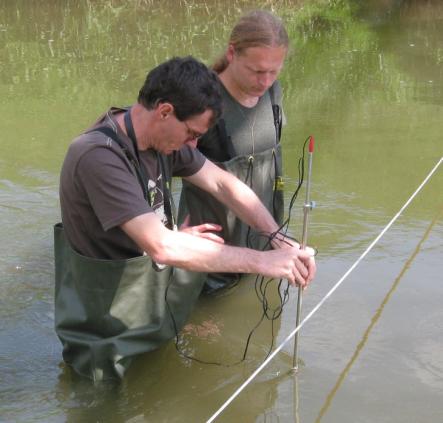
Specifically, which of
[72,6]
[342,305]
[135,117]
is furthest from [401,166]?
[72,6]

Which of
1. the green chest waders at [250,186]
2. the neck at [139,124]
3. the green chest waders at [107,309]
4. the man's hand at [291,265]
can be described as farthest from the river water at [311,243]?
the neck at [139,124]

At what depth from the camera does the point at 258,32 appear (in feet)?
10.3

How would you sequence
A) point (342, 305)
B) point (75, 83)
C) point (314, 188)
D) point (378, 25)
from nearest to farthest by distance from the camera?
point (342, 305) < point (314, 188) < point (75, 83) < point (378, 25)

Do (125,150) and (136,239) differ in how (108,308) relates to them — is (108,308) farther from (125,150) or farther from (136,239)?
(125,150)

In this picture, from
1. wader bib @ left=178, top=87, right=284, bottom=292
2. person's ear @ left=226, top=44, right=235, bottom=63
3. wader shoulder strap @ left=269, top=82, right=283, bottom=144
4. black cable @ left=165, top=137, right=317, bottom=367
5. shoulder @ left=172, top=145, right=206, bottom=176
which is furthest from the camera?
wader shoulder strap @ left=269, top=82, right=283, bottom=144

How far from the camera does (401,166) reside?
5.59 metres

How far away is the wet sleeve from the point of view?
2.47 metres

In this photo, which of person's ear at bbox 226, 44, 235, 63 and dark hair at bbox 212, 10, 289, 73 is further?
person's ear at bbox 226, 44, 235, 63

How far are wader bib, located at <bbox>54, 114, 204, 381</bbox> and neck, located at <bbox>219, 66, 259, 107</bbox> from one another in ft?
2.36

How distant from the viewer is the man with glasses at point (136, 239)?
97.9 inches

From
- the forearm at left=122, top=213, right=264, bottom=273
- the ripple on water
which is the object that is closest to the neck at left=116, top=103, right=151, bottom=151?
the forearm at left=122, top=213, right=264, bottom=273

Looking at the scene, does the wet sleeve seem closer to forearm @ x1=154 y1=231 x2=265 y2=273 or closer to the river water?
forearm @ x1=154 y1=231 x2=265 y2=273

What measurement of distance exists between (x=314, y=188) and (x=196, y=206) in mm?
1832

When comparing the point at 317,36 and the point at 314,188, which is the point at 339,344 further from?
the point at 317,36
